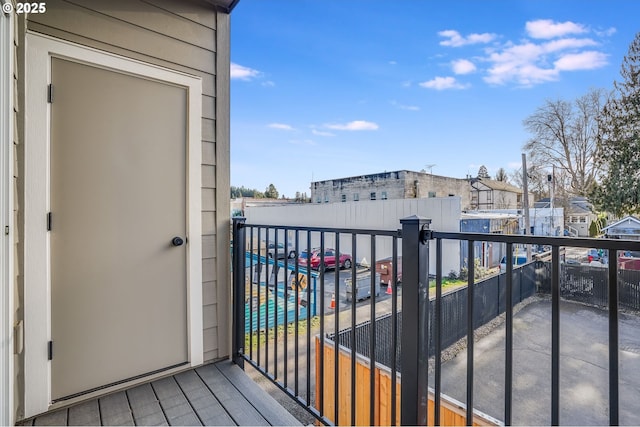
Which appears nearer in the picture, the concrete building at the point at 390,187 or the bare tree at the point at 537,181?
the bare tree at the point at 537,181

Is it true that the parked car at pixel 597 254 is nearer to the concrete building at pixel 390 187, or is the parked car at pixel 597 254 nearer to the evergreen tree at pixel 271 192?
the concrete building at pixel 390 187

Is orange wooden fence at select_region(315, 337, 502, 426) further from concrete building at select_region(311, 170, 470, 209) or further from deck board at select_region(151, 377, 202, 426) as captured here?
concrete building at select_region(311, 170, 470, 209)

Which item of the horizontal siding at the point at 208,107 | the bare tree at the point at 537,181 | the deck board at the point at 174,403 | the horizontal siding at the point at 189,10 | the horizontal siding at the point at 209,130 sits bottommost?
the deck board at the point at 174,403

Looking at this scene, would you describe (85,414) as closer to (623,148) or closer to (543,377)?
(543,377)

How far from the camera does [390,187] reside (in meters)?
17.1

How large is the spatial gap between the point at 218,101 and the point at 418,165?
2076cm

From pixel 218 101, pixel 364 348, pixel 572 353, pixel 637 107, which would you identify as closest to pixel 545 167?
pixel 637 107

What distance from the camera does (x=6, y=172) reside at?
125cm

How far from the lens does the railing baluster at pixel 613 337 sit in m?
0.65

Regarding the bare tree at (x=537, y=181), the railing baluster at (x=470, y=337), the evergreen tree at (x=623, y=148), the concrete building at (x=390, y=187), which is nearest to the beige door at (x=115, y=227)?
the railing baluster at (x=470, y=337)

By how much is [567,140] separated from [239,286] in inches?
722

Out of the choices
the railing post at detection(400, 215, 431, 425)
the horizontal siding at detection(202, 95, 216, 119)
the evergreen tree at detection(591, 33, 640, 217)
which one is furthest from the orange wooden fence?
the evergreen tree at detection(591, 33, 640, 217)

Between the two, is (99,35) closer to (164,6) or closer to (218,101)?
(164,6)

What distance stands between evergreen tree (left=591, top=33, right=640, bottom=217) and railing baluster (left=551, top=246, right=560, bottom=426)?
1419 cm
